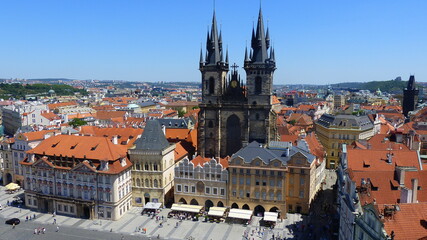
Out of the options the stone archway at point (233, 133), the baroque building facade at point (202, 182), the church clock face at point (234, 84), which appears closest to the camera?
the baroque building facade at point (202, 182)

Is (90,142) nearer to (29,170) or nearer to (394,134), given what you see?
(29,170)

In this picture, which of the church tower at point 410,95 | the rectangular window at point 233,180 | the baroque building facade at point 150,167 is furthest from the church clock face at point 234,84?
the church tower at point 410,95

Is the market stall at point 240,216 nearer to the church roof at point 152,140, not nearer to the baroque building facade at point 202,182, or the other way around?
the baroque building facade at point 202,182

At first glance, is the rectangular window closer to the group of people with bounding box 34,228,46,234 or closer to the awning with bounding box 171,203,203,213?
the awning with bounding box 171,203,203,213

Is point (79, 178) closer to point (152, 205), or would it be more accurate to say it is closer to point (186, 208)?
point (152, 205)

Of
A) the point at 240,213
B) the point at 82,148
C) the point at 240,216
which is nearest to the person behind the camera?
the point at 240,216

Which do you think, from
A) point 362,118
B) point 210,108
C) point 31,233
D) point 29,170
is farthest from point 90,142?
point 362,118

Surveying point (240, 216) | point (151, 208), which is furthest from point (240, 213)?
point (151, 208)
